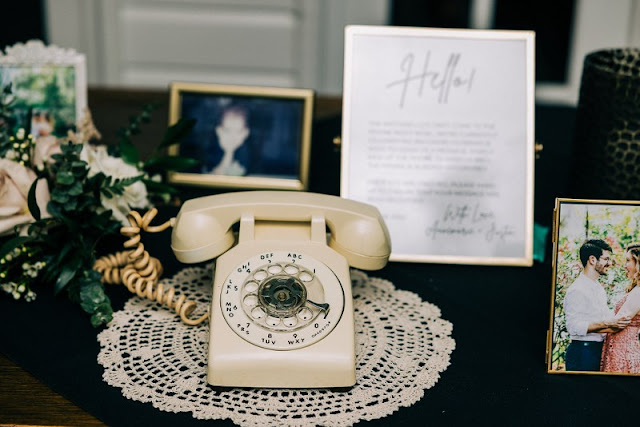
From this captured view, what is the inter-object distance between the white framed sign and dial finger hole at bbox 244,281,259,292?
30cm

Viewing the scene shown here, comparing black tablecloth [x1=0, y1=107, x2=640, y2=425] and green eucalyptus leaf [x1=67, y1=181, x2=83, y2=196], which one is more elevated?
green eucalyptus leaf [x1=67, y1=181, x2=83, y2=196]

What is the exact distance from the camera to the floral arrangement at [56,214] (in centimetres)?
103

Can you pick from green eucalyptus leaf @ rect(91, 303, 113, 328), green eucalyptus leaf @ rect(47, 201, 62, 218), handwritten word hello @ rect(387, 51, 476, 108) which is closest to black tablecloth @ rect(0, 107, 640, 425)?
green eucalyptus leaf @ rect(91, 303, 113, 328)

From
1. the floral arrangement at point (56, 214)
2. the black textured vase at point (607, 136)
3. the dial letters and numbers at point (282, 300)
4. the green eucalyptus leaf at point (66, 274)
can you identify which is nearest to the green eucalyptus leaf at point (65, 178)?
the floral arrangement at point (56, 214)

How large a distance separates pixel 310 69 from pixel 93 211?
2343 millimetres

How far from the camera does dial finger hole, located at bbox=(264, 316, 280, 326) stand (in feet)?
2.91

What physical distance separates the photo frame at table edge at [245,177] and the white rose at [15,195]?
0.95ft

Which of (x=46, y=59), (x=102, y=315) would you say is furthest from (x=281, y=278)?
(x=46, y=59)

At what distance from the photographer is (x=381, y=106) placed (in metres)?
1.19

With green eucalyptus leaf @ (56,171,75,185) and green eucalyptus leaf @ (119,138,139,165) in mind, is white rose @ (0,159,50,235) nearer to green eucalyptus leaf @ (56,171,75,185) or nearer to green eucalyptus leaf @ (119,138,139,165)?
green eucalyptus leaf @ (56,171,75,185)

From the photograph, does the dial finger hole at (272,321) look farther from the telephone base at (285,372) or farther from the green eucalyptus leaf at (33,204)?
the green eucalyptus leaf at (33,204)

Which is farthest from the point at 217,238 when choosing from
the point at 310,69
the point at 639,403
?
the point at 310,69

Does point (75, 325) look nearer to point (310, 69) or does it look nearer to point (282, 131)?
point (282, 131)

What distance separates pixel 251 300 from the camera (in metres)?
0.92
